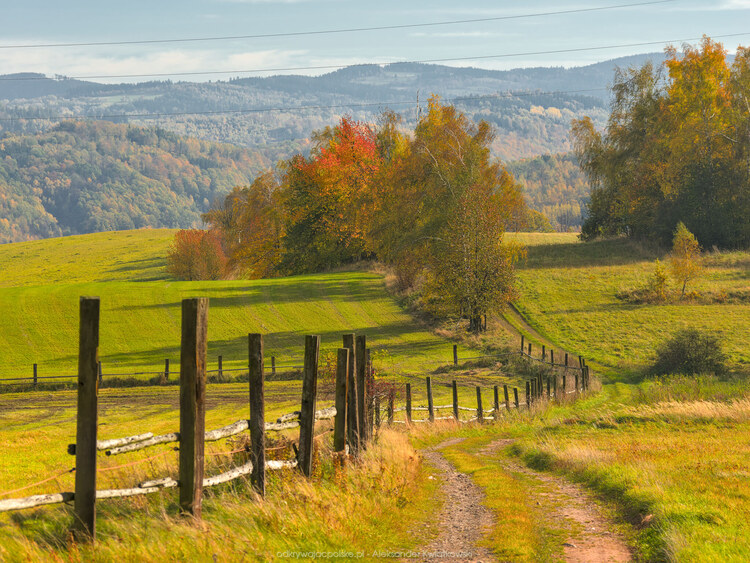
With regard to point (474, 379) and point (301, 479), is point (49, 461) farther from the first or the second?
point (474, 379)

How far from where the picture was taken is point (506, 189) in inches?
2468

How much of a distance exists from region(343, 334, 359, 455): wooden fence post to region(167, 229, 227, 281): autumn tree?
92.9m

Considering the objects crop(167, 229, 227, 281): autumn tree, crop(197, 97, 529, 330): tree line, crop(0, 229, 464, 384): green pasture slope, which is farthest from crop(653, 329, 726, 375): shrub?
crop(167, 229, 227, 281): autumn tree

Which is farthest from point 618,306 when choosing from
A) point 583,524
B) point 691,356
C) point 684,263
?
point 583,524

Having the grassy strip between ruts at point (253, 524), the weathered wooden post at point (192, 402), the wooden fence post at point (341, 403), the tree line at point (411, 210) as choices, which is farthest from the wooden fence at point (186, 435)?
the tree line at point (411, 210)

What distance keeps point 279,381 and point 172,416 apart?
41.3ft

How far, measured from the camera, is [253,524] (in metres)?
9.26

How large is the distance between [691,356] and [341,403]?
3750 cm

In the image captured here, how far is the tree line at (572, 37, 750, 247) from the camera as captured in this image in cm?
7738

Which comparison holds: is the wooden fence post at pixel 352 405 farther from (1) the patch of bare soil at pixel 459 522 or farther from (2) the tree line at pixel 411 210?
(2) the tree line at pixel 411 210

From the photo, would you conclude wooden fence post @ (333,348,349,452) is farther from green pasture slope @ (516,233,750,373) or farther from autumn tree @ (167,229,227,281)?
autumn tree @ (167,229,227,281)

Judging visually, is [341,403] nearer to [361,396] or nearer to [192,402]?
[361,396]

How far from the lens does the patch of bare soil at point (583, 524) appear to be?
31.5 feet

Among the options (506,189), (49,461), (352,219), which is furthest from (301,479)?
(352,219)
